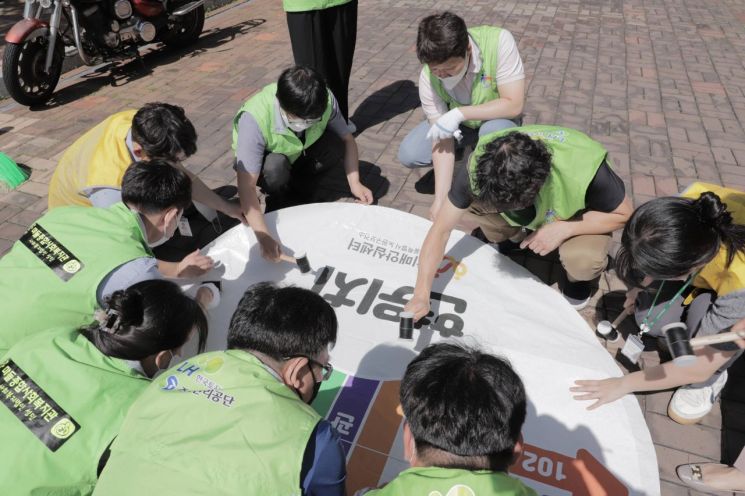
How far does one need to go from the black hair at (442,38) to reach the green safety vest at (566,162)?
598 millimetres

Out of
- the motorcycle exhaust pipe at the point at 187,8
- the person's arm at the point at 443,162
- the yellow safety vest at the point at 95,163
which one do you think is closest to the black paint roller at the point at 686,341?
the person's arm at the point at 443,162

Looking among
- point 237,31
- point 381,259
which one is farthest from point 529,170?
point 237,31

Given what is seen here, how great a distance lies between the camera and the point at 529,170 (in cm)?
179

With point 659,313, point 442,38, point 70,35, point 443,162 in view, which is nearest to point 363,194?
point 443,162

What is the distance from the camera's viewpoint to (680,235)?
1532 mm

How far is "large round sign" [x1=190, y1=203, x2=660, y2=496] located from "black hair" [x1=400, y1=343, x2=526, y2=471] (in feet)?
1.81

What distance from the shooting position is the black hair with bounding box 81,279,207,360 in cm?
141

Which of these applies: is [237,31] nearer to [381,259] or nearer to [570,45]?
[570,45]

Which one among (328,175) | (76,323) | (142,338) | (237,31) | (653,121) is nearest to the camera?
(142,338)

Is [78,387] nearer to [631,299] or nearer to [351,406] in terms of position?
[351,406]

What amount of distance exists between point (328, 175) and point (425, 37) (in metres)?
1.41

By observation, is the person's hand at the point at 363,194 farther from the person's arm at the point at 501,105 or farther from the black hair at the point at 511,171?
the black hair at the point at 511,171

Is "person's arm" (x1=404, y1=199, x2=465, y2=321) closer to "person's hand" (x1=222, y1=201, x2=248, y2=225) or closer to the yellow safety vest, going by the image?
"person's hand" (x1=222, y1=201, x2=248, y2=225)

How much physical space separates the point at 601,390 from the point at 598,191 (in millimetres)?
839
